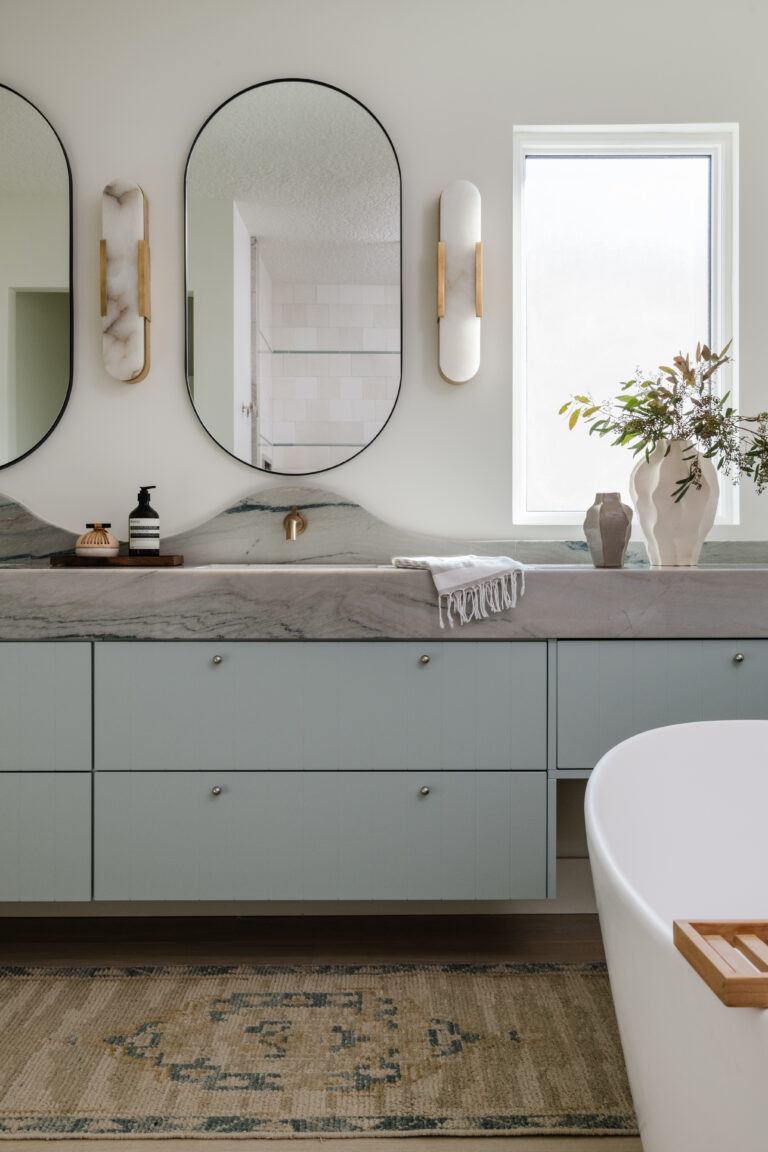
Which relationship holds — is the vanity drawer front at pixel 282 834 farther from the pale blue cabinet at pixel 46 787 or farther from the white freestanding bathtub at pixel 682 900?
the white freestanding bathtub at pixel 682 900

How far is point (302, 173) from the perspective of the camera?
2.35m

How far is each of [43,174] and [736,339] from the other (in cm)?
192

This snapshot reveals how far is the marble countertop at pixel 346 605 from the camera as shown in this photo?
5.98ft

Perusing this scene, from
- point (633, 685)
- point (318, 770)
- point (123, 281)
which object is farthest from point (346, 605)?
point (123, 281)

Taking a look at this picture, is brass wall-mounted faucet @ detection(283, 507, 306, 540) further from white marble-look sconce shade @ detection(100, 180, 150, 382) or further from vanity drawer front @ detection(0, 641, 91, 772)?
vanity drawer front @ detection(0, 641, 91, 772)

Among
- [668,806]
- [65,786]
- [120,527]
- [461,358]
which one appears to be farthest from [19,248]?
[668,806]

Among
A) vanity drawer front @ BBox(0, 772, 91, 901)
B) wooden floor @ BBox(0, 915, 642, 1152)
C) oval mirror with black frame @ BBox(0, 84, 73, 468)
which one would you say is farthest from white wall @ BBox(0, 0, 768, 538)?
wooden floor @ BBox(0, 915, 642, 1152)

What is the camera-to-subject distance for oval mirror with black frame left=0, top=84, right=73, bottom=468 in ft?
7.68

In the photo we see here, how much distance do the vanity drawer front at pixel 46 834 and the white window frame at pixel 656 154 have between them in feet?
4.32

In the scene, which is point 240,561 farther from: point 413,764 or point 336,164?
point 336,164

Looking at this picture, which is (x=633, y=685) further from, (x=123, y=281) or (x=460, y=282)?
(x=123, y=281)

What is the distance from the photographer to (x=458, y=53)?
2348 millimetres

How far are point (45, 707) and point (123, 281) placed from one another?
1163 millimetres

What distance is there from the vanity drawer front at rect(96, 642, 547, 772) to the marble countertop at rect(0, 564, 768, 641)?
4 cm
